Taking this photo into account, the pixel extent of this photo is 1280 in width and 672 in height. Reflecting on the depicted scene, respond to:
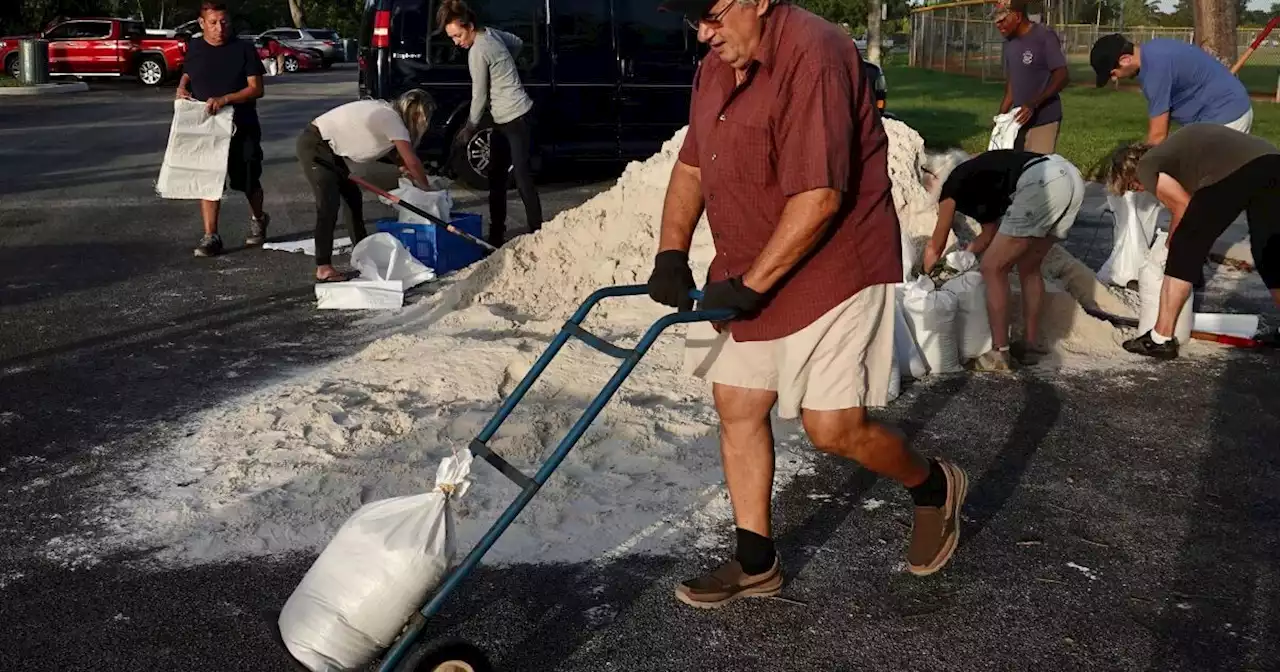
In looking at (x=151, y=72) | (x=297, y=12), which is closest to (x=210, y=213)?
(x=151, y=72)

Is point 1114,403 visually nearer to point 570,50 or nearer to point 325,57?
point 570,50

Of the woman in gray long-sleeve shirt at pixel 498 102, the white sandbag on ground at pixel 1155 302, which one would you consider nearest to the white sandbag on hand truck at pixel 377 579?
the white sandbag on ground at pixel 1155 302

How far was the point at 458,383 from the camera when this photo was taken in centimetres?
586

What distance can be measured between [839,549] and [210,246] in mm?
6465

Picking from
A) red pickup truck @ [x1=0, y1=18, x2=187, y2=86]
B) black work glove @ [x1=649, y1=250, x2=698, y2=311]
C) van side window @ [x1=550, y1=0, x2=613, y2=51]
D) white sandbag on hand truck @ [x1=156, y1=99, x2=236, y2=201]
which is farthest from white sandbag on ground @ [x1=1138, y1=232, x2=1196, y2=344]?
red pickup truck @ [x1=0, y1=18, x2=187, y2=86]

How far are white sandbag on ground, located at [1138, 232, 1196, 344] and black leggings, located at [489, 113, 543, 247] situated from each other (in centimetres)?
415

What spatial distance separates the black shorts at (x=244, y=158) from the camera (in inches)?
367

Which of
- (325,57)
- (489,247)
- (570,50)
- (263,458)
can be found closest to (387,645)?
(263,458)

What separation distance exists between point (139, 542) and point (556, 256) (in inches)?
160

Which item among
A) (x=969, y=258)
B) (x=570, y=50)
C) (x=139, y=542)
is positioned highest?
(x=570, y=50)

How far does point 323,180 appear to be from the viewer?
804cm

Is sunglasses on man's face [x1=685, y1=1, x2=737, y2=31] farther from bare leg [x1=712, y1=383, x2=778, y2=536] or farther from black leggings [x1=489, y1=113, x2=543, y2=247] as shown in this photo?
black leggings [x1=489, y1=113, x2=543, y2=247]

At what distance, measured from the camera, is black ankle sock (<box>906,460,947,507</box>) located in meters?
3.96

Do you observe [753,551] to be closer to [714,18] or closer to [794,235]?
[794,235]
